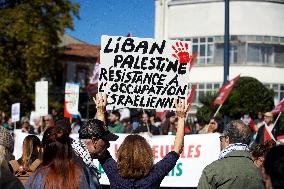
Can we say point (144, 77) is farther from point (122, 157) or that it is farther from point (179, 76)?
point (122, 157)

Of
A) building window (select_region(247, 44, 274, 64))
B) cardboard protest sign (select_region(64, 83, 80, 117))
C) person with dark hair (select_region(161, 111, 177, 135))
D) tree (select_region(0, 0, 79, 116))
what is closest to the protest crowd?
person with dark hair (select_region(161, 111, 177, 135))

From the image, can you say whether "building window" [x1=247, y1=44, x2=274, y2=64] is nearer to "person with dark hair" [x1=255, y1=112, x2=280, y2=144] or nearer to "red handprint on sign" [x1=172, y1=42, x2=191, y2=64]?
"person with dark hair" [x1=255, y1=112, x2=280, y2=144]

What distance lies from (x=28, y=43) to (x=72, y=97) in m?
25.3

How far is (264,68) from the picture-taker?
44906 millimetres

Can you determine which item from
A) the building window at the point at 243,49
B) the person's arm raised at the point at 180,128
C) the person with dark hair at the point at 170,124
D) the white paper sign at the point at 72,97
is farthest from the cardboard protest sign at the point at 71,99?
the building window at the point at 243,49

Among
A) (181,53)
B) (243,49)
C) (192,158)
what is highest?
(243,49)

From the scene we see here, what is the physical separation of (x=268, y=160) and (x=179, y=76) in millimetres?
5139

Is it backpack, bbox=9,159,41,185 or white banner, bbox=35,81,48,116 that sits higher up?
white banner, bbox=35,81,48,116

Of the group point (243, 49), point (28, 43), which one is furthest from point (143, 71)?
point (243, 49)

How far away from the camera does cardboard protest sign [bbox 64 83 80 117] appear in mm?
18422

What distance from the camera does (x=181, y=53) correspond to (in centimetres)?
884

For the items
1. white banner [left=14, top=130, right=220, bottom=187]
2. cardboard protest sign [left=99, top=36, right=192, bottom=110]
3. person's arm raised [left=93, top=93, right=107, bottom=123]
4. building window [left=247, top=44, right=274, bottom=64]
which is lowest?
white banner [left=14, top=130, right=220, bottom=187]

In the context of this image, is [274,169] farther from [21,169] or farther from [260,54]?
[260,54]

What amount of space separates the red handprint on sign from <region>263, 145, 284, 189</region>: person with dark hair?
5.05 metres
